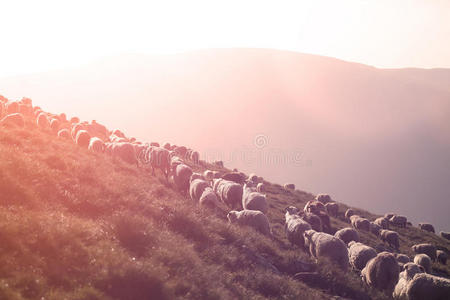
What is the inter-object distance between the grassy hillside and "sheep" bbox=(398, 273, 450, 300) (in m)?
1.43

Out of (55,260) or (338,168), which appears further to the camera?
(338,168)

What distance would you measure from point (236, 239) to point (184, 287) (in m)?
6.89

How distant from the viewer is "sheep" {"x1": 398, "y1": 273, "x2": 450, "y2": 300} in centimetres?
1573

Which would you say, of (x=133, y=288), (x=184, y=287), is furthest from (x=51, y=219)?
(x=184, y=287)

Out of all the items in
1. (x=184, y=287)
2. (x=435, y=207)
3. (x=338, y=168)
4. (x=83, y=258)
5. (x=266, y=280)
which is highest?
(x=83, y=258)

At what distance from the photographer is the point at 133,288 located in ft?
29.1

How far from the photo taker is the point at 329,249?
20281 mm

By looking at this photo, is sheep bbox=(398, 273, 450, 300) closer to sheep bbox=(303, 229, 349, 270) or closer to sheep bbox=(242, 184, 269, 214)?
sheep bbox=(303, 229, 349, 270)

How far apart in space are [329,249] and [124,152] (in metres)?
18.8

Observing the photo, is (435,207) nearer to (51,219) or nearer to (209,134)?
(209,134)

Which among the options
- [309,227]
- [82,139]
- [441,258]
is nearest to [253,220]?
[309,227]

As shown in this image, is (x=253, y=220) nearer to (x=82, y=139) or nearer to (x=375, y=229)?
(x=82, y=139)

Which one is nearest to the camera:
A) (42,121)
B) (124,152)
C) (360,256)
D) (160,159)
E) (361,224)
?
(360,256)

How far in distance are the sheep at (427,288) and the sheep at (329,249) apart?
381cm
